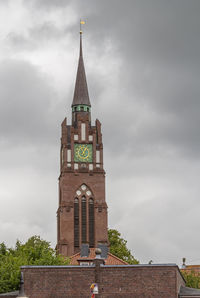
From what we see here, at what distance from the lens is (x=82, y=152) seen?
373 ft

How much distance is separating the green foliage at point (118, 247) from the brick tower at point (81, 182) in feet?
6.74

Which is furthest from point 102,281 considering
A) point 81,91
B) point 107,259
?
point 81,91

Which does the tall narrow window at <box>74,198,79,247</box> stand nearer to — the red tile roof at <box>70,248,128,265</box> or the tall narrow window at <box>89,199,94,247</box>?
the tall narrow window at <box>89,199,94,247</box>

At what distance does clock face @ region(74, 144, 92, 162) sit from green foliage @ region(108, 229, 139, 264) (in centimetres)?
1134

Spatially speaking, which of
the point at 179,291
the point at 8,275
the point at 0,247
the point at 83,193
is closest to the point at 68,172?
the point at 83,193

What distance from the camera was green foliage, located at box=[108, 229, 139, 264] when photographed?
10306 cm

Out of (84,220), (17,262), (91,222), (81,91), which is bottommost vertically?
Answer: (17,262)

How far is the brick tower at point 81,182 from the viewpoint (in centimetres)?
10662

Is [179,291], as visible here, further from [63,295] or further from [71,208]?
[71,208]

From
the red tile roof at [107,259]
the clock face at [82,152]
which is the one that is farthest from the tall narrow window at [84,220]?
the red tile roof at [107,259]

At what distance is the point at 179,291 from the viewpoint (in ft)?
170

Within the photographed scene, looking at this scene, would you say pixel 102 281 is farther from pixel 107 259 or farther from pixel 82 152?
pixel 82 152

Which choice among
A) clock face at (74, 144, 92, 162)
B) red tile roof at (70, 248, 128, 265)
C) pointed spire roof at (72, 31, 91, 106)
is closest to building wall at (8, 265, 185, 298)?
red tile roof at (70, 248, 128, 265)

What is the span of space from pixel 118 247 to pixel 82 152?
16003 millimetres
